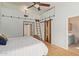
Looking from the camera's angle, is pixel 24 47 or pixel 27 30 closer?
pixel 24 47

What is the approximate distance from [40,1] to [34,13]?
20cm

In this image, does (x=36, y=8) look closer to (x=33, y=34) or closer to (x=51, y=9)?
(x=51, y=9)

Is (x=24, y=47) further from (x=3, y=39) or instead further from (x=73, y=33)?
(x=73, y=33)

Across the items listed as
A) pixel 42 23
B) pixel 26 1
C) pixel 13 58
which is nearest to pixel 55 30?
pixel 42 23

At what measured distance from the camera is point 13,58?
1701mm

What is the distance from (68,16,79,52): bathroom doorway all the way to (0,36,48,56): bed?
39 centimetres

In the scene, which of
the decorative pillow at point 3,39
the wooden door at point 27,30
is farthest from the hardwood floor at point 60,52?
the decorative pillow at point 3,39

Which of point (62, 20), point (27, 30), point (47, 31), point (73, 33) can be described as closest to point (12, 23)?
point (27, 30)

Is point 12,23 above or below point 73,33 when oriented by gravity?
above

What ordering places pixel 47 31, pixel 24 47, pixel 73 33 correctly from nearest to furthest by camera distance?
pixel 24 47 < pixel 73 33 < pixel 47 31

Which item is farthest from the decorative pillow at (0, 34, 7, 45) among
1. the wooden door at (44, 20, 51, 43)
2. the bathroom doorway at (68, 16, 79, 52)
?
the bathroom doorway at (68, 16, 79, 52)

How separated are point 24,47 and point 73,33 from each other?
75 cm

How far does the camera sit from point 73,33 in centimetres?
174

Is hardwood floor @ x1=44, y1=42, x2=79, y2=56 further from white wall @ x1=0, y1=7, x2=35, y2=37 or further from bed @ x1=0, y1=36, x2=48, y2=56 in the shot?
white wall @ x1=0, y1=7, x2=35, y2=37
